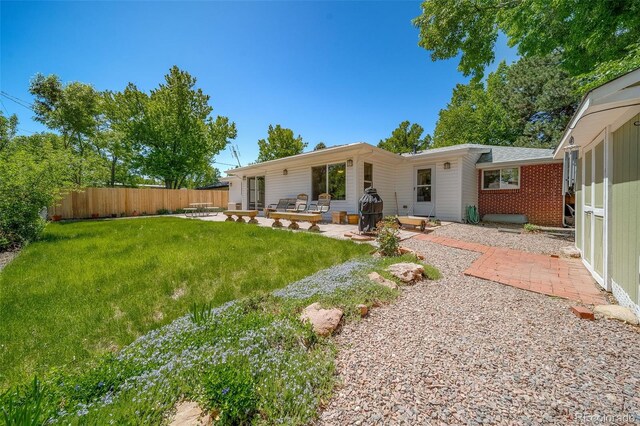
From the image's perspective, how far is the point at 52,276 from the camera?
3.86m

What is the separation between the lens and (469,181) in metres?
9.92

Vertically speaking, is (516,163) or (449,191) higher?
(516,163)

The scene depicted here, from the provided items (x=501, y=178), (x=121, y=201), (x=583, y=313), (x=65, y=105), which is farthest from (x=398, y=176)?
(x=65, y=105)

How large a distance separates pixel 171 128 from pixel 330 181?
16.0 m

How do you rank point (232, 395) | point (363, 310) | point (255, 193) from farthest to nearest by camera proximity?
1. point (255, 193)
2. point (363, 310)
3. point (232, 395)

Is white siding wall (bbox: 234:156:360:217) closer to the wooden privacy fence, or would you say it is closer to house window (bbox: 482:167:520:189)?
house window (bbox: 482:167:520:189)

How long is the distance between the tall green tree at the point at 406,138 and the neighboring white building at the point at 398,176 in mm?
15023

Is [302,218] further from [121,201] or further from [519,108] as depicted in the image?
[519,108]

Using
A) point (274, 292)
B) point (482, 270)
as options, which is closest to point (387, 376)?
point (274, 292)

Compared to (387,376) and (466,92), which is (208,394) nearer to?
(387,376)

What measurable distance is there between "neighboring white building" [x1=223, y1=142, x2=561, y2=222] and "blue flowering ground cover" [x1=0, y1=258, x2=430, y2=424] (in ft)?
23.1

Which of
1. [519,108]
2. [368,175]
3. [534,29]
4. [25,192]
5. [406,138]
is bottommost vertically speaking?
[25,192]

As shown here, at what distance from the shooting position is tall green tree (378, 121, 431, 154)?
25266 millimetres

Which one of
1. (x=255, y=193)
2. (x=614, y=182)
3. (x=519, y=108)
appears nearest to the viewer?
(x=614, y=182)
